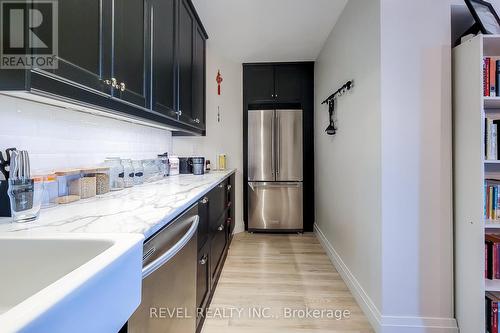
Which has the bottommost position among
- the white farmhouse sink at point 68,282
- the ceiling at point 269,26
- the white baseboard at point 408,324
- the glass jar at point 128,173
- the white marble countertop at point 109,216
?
the white baseboard at point 408,324

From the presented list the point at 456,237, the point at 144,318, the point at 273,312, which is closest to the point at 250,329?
the point at 273,312

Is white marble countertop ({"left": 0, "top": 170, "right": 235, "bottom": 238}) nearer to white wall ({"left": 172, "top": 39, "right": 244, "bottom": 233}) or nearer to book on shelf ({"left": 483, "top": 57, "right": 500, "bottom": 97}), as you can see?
book on shelf ({"left": 483, "top": 57, "right": 500, "bottom": 97})

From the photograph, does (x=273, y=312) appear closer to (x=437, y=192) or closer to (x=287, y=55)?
(x=437, y=192)

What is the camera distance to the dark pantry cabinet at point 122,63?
0.85 m

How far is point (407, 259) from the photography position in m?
1.50

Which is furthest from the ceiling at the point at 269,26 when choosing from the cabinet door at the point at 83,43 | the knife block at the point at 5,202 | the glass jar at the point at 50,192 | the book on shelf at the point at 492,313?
the book on shelf at the point at 492,313

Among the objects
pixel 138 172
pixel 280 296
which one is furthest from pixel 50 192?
pixel 280 296

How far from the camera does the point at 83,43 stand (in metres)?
0.96

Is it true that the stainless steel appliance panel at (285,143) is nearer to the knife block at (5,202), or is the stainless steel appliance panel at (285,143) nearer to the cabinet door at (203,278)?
the cabinet door at (203,278)

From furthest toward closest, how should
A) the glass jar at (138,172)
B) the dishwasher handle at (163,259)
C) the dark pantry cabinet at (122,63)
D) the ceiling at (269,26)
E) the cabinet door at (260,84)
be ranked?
1. the cabinet door at (260,84)
2. the ceiling at (269,26)
3. the glass jar at (138,172)
4. the dark pantry cabinet at (122,63)
5. the dishwasher handle at (163,259)

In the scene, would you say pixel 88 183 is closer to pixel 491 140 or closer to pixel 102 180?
pixel 102 180

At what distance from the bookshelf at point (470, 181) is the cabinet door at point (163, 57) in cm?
189

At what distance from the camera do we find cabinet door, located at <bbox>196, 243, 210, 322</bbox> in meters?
1.43

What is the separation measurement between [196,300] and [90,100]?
3.81 feet
